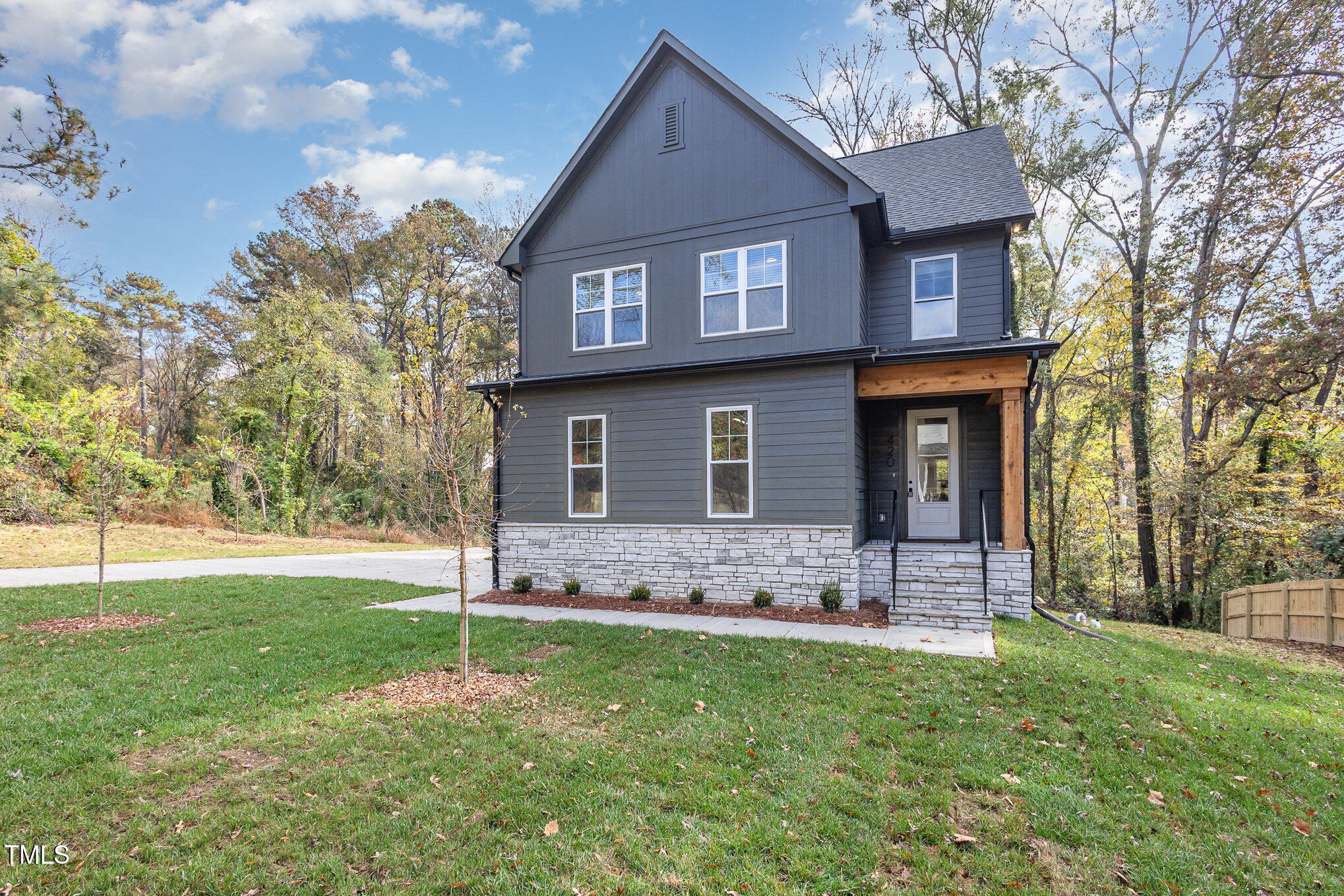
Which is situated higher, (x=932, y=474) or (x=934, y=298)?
(x=934, y=298)

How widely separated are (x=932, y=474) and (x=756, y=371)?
361cm

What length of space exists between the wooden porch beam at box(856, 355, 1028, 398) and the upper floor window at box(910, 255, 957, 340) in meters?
1.36

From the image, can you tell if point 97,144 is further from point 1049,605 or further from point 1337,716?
point 1049,605

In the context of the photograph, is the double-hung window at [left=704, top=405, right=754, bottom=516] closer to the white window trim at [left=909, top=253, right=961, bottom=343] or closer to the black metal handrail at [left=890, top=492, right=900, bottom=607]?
the black metal handrail at [left=890, top=492, right=900, bottom=607]

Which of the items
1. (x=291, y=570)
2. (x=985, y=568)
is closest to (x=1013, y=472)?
(x=985, y=568)

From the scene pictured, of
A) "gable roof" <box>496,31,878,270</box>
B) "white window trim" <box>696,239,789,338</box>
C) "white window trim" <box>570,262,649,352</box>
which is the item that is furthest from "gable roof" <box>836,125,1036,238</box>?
"white window trim" <box>570,262,649,352</box>

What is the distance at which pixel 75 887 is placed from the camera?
2.63m

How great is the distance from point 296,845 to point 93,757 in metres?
2.08

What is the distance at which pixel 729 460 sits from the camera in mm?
9234

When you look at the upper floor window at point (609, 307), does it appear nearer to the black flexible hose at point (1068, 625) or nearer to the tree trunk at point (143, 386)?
the black flexible hose at point (1068, 625)

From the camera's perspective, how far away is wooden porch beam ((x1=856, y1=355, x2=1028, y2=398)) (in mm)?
8164

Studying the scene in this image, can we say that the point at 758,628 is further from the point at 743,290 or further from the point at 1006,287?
the point at 1006,287

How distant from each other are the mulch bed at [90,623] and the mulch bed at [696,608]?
419 centimetres

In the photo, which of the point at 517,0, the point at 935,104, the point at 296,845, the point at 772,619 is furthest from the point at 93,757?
the point at 935,104
